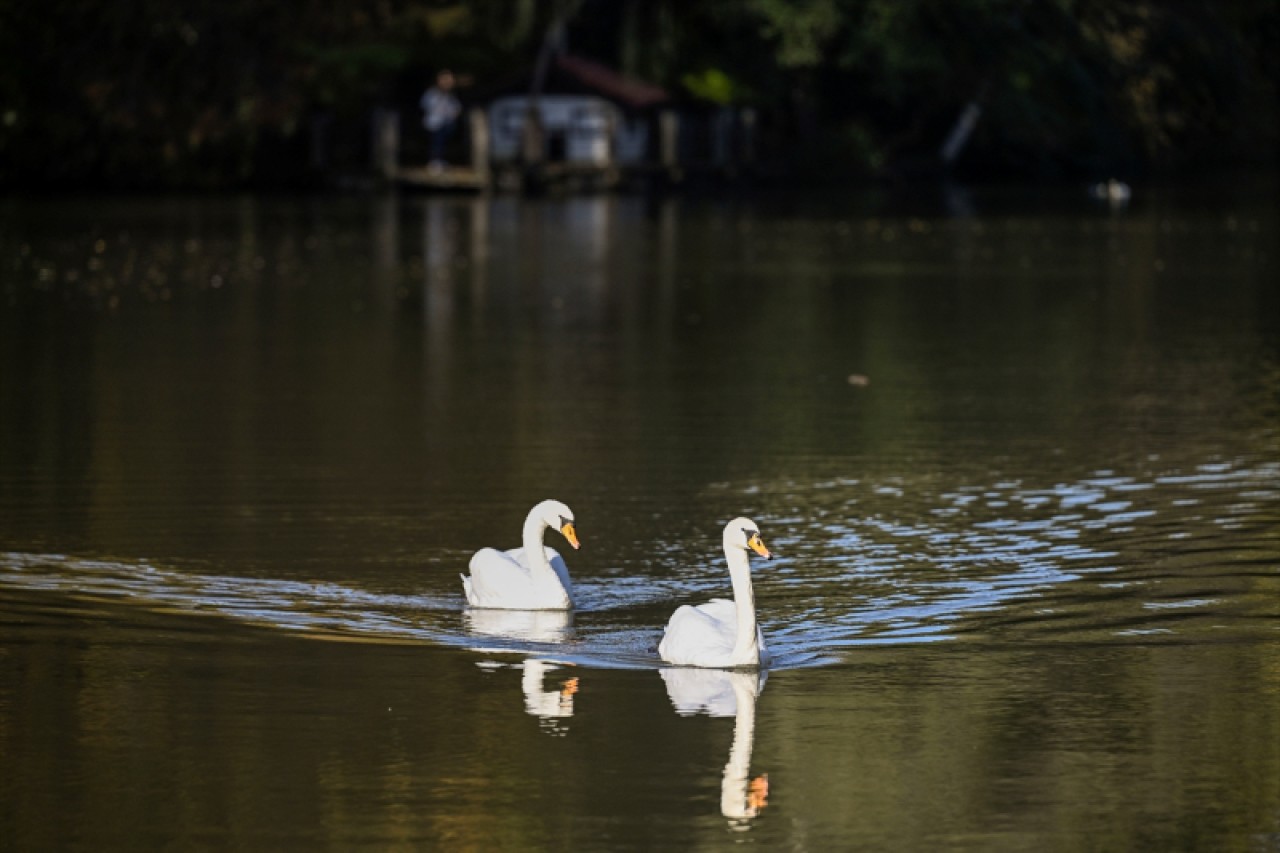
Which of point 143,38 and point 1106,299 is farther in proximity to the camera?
point 143,38

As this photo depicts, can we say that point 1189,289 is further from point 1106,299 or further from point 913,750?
point 913,750

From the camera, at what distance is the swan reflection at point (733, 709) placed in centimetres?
944

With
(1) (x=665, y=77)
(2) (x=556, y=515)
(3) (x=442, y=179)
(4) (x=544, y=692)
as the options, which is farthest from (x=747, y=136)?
(4) (x=544, y=692)

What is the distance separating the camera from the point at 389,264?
3697cm

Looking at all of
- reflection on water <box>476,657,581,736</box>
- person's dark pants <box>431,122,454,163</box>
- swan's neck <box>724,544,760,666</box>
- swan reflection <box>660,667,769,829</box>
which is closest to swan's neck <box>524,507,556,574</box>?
reflection on water <box>476,657,581,736</box>

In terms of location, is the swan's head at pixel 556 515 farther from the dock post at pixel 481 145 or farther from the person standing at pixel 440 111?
the person standing at pixel 440 111

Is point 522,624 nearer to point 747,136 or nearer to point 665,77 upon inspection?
point 665,77

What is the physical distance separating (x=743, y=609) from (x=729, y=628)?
0.32 metres

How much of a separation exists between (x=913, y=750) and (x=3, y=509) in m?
7.33

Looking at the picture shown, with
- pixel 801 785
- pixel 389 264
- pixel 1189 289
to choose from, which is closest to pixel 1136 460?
pixel 801 785

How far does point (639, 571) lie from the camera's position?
13992 mm

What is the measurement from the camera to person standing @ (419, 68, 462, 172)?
63219mm

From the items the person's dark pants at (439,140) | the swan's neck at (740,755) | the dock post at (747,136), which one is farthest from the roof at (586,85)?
the swan's neck at (740,755)

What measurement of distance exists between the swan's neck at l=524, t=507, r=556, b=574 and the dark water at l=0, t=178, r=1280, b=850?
0.97 feet
